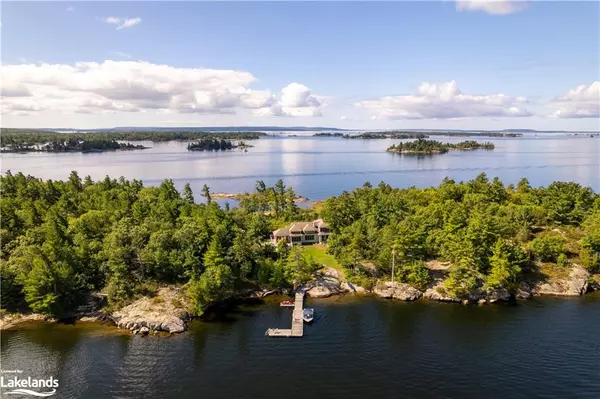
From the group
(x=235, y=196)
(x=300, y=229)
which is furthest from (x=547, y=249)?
(x=235, y=196)

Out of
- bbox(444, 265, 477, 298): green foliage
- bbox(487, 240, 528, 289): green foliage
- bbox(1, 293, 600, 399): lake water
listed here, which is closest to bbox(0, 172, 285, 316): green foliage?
bbox(1, 293, 600, 399): lake water

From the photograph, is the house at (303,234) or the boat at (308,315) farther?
the house at (303,234)

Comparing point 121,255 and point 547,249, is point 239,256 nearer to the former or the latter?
point 121,255

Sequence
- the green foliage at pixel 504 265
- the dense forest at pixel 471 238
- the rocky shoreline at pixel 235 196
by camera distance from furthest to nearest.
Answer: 1. the rocky shoreline at pixel 235 196
2. the dense forest at pixel 471 238
3. the green foliage at pixel 504 265

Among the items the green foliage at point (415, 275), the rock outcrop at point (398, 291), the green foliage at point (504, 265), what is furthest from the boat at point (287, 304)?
the green foliage at point (504, 265)

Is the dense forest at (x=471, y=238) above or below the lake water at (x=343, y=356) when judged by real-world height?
above

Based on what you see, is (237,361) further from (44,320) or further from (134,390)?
(44,320)

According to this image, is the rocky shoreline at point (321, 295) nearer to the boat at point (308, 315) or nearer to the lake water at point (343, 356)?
the lake water at point (343, 356)
